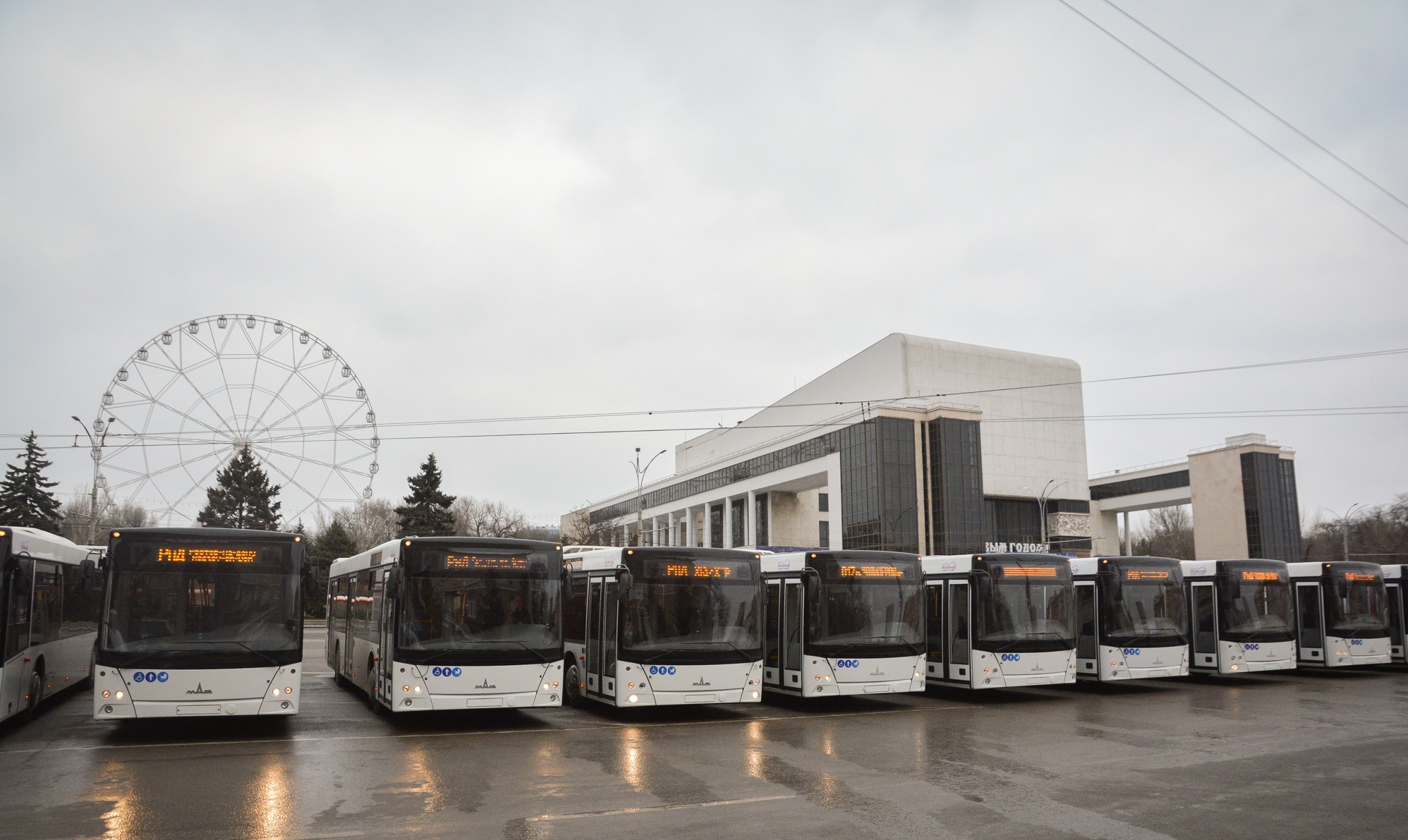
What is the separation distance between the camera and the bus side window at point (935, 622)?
20.4 metres

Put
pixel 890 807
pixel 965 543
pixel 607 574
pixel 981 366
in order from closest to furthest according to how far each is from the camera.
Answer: pixel 890 807 → pixel 607 574 → pixel 965 543 → pixel 981 366

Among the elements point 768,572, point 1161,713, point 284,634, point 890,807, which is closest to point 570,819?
point 890,807

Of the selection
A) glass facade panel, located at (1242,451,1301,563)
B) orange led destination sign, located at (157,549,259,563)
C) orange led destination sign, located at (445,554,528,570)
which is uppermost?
glass facade panel, located at (1242,451,1301,563)

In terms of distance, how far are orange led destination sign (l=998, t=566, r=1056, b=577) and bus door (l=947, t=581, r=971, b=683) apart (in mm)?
866

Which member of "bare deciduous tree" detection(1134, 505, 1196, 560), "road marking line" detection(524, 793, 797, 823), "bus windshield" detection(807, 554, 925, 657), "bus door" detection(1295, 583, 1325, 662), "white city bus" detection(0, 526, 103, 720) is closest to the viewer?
"road marking line" detection(524, 793, 797, 823)

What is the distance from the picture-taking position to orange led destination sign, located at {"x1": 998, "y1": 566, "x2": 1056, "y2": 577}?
19812mm

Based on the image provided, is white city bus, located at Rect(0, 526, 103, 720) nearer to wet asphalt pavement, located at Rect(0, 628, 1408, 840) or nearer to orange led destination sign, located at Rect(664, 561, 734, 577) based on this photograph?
Answer: wet asphalt pavement, located at Rect(0, 628, 1408, 840)

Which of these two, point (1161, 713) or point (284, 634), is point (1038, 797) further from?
point (284, 634)

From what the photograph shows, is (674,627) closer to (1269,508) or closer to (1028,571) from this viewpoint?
(1028,571)

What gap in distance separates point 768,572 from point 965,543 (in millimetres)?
65359

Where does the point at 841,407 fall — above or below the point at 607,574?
above

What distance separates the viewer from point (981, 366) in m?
91.9

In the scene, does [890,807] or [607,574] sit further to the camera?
[607,574]

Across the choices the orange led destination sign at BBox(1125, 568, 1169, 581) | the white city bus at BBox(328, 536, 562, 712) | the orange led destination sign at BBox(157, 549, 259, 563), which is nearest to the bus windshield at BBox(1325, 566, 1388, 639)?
the orange led destination sign at BBox(1125, 568, 1169, 581)
